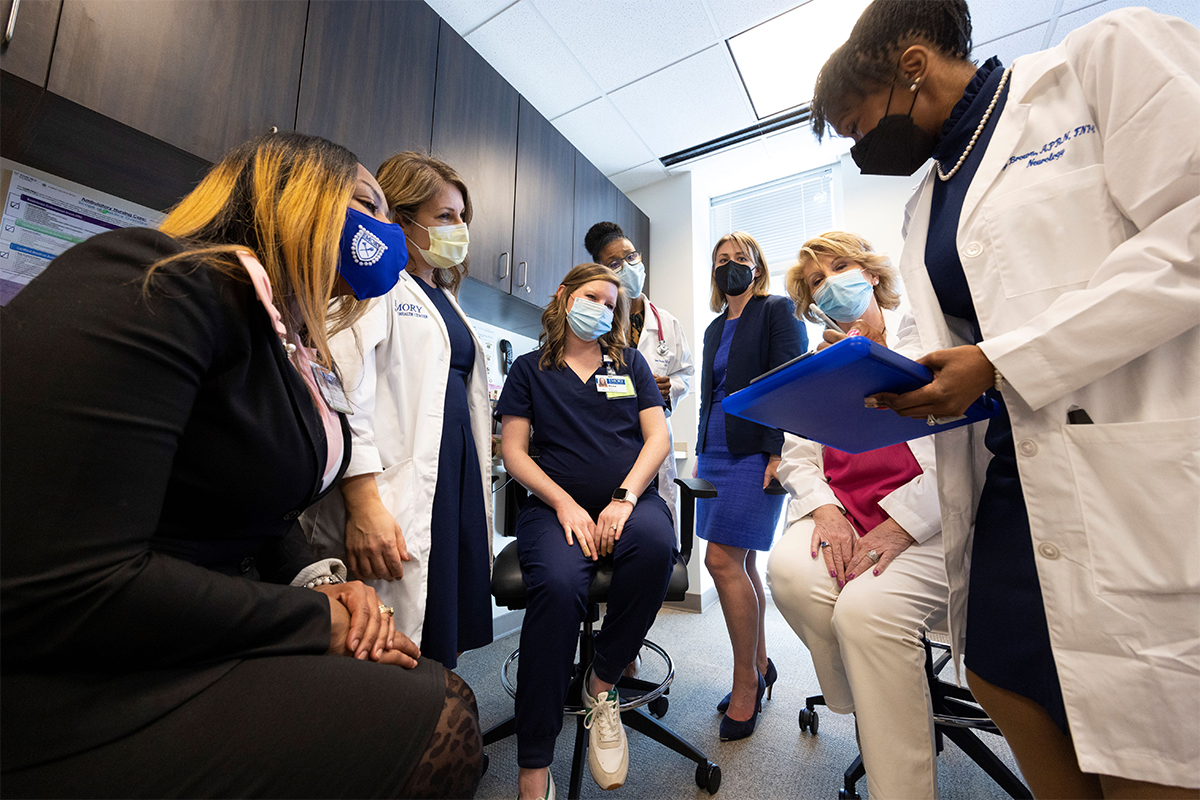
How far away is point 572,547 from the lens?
4.32 ft

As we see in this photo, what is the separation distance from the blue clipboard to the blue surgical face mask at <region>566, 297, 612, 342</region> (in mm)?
835

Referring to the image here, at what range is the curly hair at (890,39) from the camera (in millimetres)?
982

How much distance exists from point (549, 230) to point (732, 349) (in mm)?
1263

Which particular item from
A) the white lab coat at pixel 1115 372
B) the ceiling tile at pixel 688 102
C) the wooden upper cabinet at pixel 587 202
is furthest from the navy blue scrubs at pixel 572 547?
the ceiling tile at pixel 688 102

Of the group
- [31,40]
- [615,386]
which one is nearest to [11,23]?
[31,40]

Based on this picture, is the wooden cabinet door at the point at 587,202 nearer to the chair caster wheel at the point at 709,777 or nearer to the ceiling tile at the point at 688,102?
the ceiling tile at the point at 688,102

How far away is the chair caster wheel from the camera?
1312mm

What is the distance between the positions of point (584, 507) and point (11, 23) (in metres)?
1.70

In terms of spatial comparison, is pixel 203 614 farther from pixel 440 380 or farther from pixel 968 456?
pixel 968 456

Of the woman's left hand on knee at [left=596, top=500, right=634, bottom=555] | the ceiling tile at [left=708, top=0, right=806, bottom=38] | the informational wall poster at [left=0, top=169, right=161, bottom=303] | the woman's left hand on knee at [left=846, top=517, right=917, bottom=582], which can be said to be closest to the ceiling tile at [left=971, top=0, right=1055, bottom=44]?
the ceiling tile at [left=708, top=0, right=806, bottom=38]

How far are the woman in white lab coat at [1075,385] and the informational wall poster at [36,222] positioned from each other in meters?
1.99

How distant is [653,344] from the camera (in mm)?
2551

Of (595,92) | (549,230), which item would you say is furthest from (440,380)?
(595,92)

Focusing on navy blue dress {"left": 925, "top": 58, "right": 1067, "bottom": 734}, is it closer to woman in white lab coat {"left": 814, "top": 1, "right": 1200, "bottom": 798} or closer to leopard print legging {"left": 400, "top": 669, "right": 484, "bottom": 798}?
woman in white lab coat {"left": 814, "top": 1, "right": 1200, "bottom": 798}
